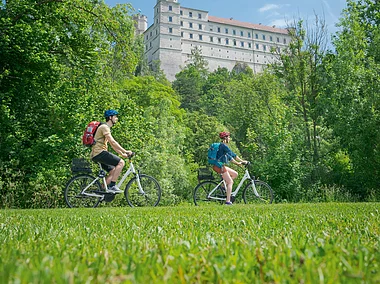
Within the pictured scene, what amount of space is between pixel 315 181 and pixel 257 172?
250cm

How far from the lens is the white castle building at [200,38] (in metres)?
114

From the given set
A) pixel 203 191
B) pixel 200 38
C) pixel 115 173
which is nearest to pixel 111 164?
pixel 115 173

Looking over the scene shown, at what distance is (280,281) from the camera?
4.23 ft

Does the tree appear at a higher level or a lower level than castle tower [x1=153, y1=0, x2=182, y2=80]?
lower

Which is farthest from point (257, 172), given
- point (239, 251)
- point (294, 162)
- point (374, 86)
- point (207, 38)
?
point (207, 38)

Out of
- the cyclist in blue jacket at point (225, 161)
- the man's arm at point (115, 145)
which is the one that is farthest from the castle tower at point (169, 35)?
the man's arm at point (115, 145)

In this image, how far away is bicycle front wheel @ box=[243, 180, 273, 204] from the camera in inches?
413

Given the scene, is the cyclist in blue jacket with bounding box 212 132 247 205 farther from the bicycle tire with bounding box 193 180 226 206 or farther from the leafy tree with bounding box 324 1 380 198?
the leafy tree with bounding box 324 1 380 198

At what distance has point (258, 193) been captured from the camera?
1074 centimetres

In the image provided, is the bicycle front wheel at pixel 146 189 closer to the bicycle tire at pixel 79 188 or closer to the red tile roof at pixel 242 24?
the bicycle tire at pixel 79 188

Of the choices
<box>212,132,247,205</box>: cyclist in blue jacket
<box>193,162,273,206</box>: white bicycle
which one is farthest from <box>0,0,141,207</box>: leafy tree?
<box>212,132,247,205</box>: cyclist in blue jacket

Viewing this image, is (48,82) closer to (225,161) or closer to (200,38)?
(225,161)

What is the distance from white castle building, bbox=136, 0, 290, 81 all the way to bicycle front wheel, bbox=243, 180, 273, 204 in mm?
102120

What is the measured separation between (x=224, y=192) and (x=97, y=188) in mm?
3584
